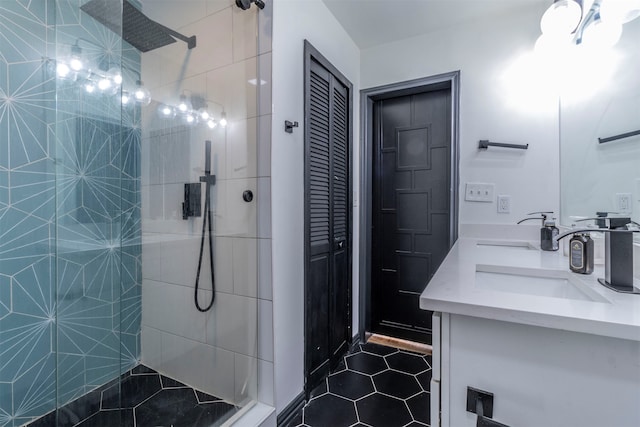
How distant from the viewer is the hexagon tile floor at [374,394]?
148cm

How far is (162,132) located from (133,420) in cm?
130

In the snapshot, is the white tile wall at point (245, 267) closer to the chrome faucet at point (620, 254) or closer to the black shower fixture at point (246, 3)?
the black shower fixture at point (246, 3)

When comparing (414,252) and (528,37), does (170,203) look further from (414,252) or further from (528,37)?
(528,37)

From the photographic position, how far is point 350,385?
5.79ft

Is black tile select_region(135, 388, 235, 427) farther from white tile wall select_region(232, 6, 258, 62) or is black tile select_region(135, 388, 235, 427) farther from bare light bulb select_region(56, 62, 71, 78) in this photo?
white tile wall select_region(232, 6, 258, 62)

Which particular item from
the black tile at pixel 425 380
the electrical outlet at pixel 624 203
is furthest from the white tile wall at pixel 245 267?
the electrical outlet at pixel 624 203

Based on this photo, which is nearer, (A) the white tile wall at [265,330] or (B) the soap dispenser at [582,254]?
(B) the soap dispenser at [582,254]

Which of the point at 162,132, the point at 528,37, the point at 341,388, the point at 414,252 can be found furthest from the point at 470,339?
the point at 528,37

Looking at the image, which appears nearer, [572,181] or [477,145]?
[572,181]

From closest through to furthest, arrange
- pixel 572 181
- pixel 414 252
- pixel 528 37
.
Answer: pixel 572 181
pixel 528 37
pixel 414 252

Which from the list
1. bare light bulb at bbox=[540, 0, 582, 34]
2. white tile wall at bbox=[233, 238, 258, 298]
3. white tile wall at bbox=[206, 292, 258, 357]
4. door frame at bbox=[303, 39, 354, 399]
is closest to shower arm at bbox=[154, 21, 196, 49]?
door frame at bbox=[303, 39, 354, 399]

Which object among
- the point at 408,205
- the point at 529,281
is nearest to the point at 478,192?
the point at 408,205

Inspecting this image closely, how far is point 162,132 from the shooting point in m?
1.43

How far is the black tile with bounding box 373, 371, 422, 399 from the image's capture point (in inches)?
66.6
